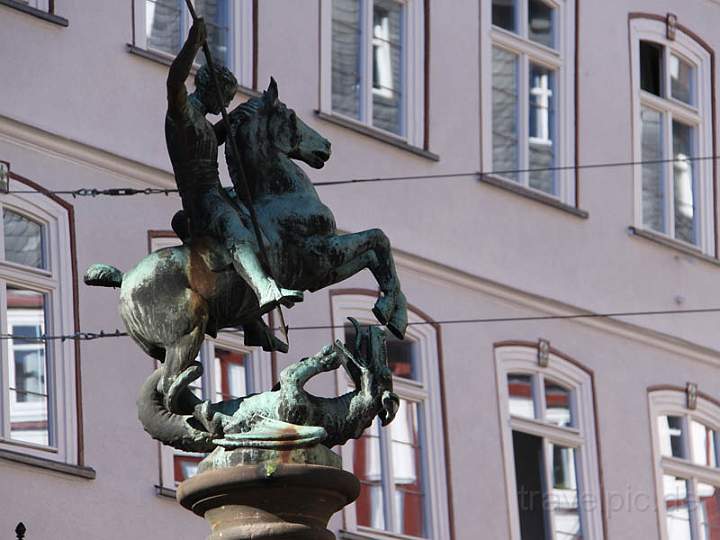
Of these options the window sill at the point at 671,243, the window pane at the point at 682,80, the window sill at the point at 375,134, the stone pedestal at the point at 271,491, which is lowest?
the stone pedestal at the point at 271,491

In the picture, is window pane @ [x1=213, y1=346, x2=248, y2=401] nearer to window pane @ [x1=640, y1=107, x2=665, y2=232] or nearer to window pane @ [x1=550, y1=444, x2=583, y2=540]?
window pane @ [x1=550, y1=444, x2=583, y2=540]

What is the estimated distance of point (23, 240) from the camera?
722 inches

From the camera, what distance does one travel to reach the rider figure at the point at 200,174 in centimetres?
846

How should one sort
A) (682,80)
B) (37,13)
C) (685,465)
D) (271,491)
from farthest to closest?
(682,80) < (685,465) < (37,13) < (271,491)

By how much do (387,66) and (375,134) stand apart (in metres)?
0.66

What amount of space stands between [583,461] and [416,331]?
2.26 meters

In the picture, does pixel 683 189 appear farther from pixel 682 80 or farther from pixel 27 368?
pixel 27 368

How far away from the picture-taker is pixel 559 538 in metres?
22.5

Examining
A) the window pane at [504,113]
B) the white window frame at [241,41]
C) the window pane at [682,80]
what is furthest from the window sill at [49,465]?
the window pane at [682,80]

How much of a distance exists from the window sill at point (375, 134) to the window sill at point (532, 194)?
2.14ft

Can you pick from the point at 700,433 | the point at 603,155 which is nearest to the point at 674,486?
the point at 700,433

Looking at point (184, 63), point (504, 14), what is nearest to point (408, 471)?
point (504, 14)

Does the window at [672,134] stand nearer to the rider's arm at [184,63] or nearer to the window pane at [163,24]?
the window pane at [163,24]

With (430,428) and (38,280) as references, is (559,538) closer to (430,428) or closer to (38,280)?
(430,428)
